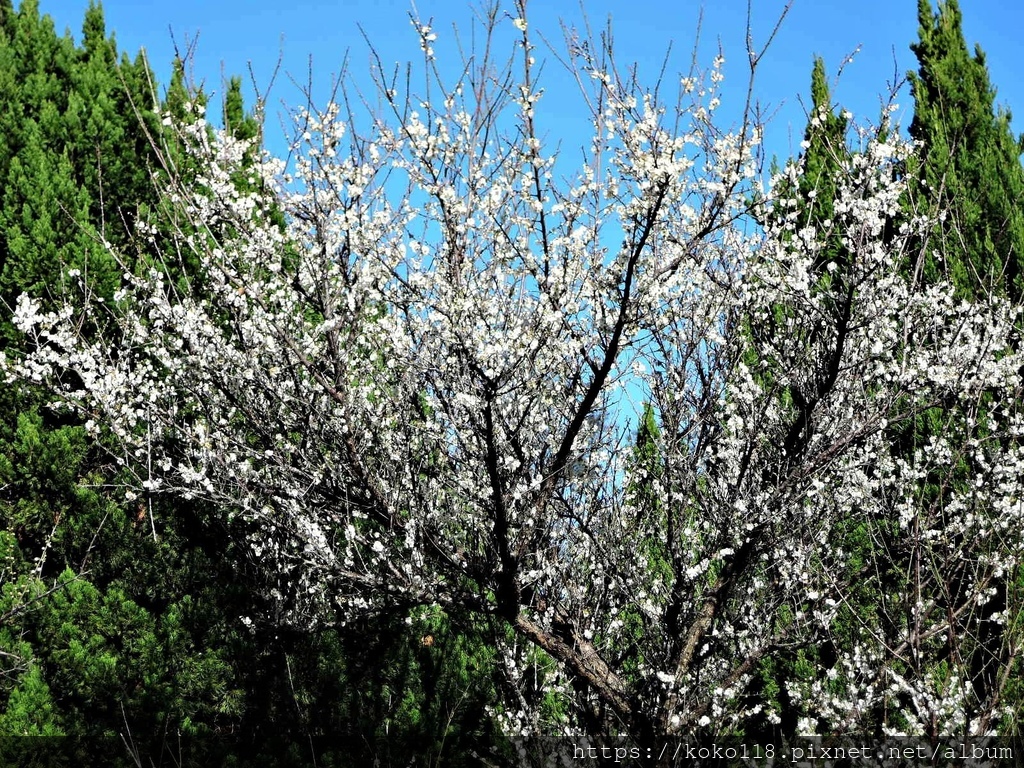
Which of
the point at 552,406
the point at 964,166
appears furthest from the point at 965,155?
the point at 552,406

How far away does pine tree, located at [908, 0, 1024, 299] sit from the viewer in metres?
6.45

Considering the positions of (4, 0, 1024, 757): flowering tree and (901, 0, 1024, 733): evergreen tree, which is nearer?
(4, 0, 1024, 757): flowering tree

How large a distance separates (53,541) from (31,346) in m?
1.11

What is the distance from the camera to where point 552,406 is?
4.12m

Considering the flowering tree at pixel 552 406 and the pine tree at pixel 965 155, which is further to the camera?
the pine tree at pixel 965 155

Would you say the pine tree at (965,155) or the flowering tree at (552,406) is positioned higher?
the pine tree at (965,155)

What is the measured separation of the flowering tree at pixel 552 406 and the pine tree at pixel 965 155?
86.7 inches

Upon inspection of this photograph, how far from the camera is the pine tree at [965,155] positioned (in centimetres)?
645

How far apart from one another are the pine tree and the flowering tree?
7.23ft

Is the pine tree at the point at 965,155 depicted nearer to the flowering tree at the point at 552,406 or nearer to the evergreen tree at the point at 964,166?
the evergreen tree at the point at 964,166

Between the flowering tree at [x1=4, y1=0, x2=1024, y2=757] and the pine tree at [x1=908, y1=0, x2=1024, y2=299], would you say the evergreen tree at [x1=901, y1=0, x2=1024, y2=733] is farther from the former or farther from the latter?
the flowering tree at [x1=4, y1=0, x2=1024, y2=757]

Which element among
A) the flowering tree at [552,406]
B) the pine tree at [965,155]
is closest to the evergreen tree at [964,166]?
the pine tree at [965,155]

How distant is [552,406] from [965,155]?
498 centimetres

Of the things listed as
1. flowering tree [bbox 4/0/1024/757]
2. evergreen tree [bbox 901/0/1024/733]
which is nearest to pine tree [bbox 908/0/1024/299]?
evergreen tree [bbox 901/0/1024/733]
